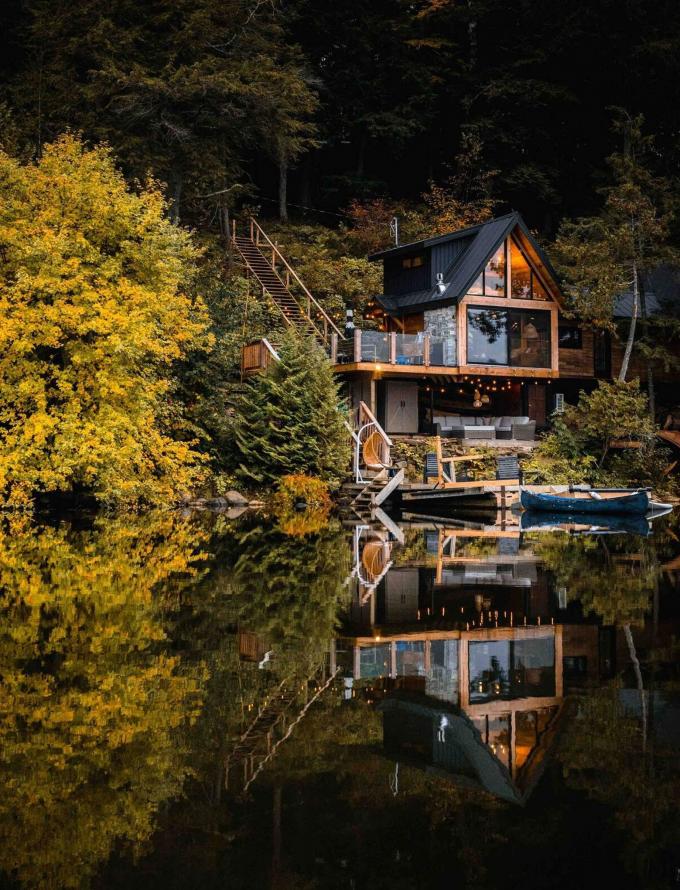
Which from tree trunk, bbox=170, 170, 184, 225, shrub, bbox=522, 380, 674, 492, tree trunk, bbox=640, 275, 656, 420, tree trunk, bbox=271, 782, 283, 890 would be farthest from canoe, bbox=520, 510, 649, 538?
tree trunk, bbox=271, 782, 283, 890

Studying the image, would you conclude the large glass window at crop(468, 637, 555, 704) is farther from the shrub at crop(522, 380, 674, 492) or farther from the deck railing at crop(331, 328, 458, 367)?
the deck railing at crop(331, 328, 458, 367)

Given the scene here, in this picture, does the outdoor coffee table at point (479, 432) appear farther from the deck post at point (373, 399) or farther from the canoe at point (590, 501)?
the canoe at point (590, 501)

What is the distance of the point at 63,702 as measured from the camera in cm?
670

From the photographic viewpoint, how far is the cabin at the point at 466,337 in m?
34.7

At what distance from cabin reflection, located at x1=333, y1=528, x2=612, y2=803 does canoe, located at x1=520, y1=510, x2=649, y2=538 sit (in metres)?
8.71

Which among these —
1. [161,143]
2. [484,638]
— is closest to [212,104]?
[161,143]

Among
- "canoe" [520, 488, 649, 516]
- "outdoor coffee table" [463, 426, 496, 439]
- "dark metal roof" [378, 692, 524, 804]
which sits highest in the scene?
"outdoor coffee table" [463, 426, 496, 439]

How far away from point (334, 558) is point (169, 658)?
8.21m

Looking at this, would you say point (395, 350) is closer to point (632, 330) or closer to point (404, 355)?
point (404, 355)

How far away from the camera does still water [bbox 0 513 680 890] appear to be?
14.6ft

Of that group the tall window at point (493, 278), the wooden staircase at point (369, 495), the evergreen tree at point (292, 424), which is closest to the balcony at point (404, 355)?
the tall window at point (493, 278)

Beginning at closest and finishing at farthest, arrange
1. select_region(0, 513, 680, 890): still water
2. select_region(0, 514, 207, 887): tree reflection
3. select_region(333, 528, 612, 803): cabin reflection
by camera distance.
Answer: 1. select_region(0, 513, 680, 890): still water
2. select_region(0, 514, 207, 887): tree reflection
3. select_region(333, 528, 612, 803): cabin reflection

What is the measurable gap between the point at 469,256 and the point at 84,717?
106 ft

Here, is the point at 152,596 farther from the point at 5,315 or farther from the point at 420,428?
the point at 420,428
